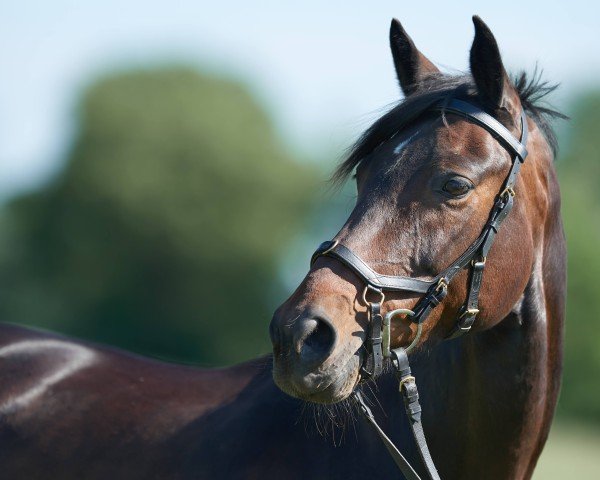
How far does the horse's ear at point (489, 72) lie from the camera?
13.4 feet

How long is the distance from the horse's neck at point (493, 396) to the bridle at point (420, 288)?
8.5 inches

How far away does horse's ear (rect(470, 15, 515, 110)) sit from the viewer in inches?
161

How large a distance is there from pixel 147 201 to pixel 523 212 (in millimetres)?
39176

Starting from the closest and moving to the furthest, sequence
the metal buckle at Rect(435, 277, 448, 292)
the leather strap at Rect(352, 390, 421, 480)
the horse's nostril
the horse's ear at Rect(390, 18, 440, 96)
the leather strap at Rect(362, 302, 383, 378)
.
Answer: the horse's nostril, the leather strap at Rect(362, 302, 383, 378), the metal buckle at Rect(435, 277, 448, 292), the leather strap at Rect(352, 390, 421, 480), the horse's ear at Rect(390, 18, 440, 96)

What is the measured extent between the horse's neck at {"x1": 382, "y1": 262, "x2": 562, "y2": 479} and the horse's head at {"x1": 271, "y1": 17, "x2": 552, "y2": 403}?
0.67 ft

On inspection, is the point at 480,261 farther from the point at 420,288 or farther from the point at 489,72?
the point at 489,72

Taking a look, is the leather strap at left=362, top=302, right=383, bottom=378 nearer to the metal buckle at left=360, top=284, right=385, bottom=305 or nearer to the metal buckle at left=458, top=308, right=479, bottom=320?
the metal buckle at left=360, top=284, right=385, bottom=305

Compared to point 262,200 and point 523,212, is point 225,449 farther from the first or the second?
point 262,200

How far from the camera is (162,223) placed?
137 feet

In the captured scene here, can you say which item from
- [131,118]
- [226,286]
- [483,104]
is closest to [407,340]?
[483,104]

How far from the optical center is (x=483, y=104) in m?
4.23

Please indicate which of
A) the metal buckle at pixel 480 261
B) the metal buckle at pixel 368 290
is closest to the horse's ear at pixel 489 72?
the metal buckle at pixel 480 261

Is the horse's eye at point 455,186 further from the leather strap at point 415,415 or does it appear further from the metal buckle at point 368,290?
the leather strap at point 415,415

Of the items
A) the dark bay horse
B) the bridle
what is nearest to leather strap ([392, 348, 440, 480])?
the bridle
